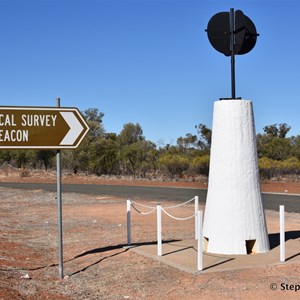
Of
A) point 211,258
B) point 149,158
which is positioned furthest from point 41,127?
point 149,158

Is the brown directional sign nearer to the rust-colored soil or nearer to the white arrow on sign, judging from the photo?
the white arrow on sign

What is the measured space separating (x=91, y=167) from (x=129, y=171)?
4.00m

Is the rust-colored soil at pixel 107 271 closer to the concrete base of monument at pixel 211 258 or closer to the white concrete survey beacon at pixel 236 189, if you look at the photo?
the concrete base of monument at pixel 211 258

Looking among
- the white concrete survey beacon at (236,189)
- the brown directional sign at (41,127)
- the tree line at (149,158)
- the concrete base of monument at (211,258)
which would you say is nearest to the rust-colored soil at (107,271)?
the concrete base of monument at (211,258)

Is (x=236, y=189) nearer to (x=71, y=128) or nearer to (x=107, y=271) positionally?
(x=107, y=271)

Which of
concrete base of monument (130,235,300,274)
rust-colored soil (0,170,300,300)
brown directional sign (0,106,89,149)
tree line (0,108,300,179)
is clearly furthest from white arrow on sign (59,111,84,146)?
tree line (0,108,300,179)

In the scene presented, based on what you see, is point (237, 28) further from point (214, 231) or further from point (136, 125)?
point (136, 125)

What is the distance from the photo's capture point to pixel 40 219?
15.7 meters

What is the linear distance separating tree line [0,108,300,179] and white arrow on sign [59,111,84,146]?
3464 cm

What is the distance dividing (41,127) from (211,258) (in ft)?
12.1

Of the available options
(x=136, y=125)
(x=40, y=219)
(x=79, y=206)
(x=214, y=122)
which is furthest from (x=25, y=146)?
(x=136, y=125)

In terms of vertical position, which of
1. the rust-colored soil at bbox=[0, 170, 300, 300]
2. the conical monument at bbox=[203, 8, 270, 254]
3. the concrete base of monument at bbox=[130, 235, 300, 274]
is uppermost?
the conical monument at bbox=[203, 8, 270, 254]

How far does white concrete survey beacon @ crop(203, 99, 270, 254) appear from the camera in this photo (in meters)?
8.73

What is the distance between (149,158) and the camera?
53500mm
